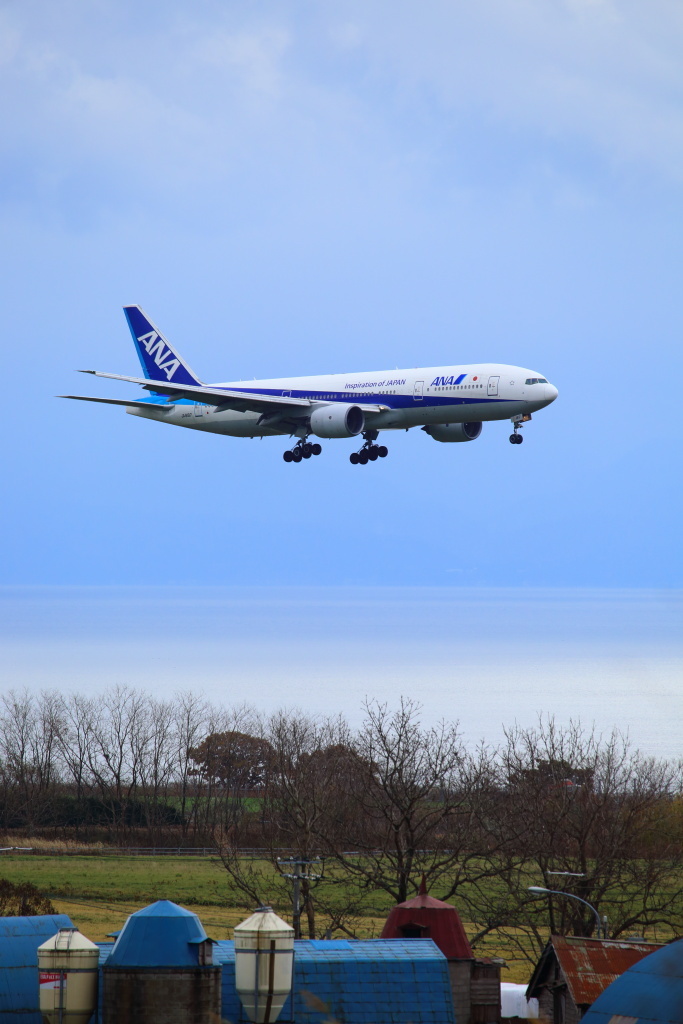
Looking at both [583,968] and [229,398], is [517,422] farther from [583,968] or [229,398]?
[583,968]

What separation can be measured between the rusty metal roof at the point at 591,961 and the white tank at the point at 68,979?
14.1m

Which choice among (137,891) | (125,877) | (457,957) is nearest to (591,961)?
(457,957)

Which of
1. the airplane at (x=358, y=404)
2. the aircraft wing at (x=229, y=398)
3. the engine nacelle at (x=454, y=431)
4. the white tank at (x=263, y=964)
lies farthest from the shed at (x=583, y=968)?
the aircraft wing at (x=229, y=398)

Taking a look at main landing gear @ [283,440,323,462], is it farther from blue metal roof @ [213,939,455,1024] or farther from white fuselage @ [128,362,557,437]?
blue metal roof @ [213,939,455,1024]

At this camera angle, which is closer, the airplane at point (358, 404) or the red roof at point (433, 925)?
the red roof at point (433, 925)

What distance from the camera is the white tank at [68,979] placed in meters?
21.2

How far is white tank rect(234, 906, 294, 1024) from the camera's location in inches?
801

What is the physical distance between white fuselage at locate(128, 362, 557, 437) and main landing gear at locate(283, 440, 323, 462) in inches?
31.1

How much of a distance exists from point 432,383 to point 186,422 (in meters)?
17.3

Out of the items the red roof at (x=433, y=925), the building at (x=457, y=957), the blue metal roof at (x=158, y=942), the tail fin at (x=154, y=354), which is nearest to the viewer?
the blue metal roof at (x=158, y=942)

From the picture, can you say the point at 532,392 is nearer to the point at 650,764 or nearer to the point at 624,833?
the point at 624,833

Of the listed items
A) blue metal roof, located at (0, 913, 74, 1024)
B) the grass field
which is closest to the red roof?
blue metal roof, located at (0, 913, 74, 1024)

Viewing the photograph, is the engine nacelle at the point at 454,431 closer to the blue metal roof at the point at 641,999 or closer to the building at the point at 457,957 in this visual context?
the building at the point at 457,957

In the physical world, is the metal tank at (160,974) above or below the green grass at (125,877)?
above
